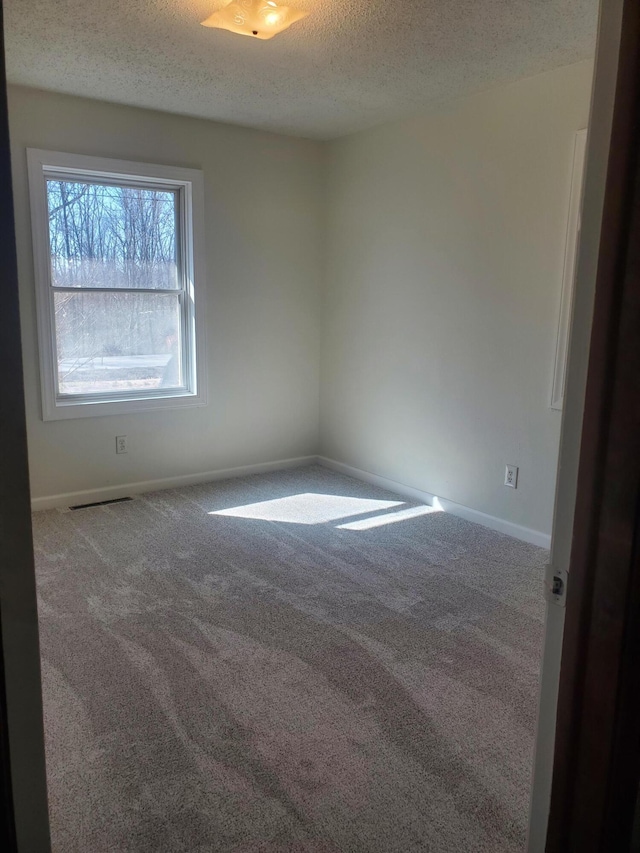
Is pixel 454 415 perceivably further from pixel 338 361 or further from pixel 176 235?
pixel 176 235

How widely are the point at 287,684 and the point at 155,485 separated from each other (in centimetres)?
250

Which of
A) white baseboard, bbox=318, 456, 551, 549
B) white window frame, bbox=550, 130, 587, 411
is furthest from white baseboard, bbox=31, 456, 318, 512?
white window frame, bbox=550, 130, 587, 411

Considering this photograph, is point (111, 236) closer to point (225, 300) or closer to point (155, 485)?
point (225, 300)

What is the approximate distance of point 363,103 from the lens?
3824 mm

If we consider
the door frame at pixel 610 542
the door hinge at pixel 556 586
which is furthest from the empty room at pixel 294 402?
the door hinge at pixel 556 586

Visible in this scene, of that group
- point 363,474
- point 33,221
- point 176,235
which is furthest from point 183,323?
point 363,474

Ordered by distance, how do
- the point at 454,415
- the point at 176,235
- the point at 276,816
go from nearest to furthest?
the point at 276,816 < the point at 454,415 < the point at 176,235

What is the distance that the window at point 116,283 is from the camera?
12.8 feet

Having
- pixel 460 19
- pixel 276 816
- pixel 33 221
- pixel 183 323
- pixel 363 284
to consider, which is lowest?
pixel 276 816

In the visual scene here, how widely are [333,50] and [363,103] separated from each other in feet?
2.84

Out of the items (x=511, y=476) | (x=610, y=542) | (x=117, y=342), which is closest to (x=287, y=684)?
(x=610, y=542)

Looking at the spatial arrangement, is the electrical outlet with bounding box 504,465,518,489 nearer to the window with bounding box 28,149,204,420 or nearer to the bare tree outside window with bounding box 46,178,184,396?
the window with bounding box 28,149,204,420

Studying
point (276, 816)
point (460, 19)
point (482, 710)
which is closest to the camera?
point (276, 816)

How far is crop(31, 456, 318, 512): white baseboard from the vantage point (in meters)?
4.12
